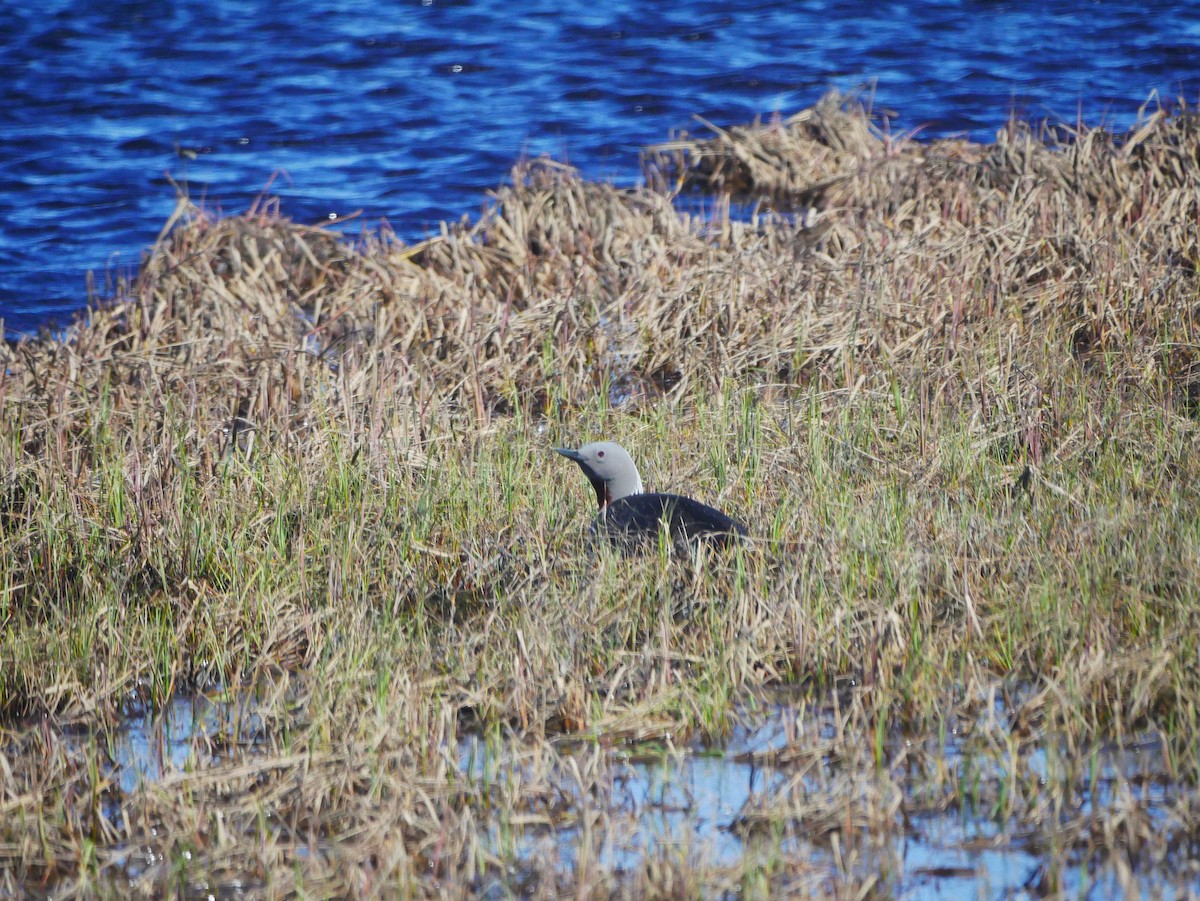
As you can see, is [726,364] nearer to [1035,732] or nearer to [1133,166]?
[1035,732]

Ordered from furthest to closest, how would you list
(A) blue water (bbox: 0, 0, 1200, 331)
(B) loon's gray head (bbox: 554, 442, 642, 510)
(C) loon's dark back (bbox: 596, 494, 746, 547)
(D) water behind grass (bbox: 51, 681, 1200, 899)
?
(A) blue water (bbox: 0, 0, 1200, 331) → (B) loon's gray head (bbox: 554, 442, 642, 510) → (C) loon's dark back (bbox: 596, 494, 746, 547) → (D) water behind grass (bbox: 51, 681, 1200, 899)

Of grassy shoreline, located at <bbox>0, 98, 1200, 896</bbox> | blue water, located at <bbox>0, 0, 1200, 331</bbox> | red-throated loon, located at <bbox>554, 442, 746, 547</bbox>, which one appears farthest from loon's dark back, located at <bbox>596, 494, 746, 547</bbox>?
blue water, located at <bbox>0, 0, 1200, 331</bbox>

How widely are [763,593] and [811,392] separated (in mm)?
1719

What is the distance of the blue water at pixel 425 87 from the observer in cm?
1103

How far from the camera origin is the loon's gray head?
4.77 metres

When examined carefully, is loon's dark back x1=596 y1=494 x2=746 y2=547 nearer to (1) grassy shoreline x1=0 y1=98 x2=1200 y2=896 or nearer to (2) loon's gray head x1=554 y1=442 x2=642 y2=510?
(1) grassy shoreline x1=0 y1=98 x2=1200 y2=896

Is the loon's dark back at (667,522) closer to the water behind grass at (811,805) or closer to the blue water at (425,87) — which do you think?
the water behind grass at (811,805)

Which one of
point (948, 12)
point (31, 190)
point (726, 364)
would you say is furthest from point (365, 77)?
point (726, 364)

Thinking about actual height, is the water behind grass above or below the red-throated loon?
below

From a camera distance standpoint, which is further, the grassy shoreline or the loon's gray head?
the loon's gray head

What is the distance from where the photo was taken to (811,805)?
9.84 feet

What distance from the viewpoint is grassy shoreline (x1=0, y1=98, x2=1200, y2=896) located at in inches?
120

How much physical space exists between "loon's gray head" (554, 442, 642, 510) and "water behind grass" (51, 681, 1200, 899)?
4.50 feet

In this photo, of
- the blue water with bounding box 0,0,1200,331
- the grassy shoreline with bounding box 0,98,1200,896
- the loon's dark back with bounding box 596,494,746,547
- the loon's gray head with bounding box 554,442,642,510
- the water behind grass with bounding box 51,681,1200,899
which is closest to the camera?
the water behind grass with bounding box 51,681,1200,899
